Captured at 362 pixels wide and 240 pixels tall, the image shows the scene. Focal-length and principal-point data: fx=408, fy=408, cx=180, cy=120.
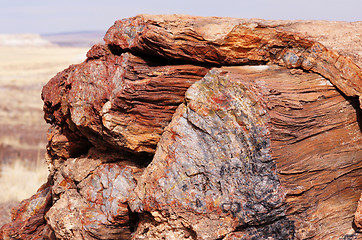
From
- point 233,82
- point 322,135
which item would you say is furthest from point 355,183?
point 233,82

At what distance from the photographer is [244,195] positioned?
169 inches

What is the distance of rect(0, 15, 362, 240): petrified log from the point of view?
431 cm

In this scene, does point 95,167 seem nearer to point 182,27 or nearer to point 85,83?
point 85,83

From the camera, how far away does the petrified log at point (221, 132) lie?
4312 millimetres

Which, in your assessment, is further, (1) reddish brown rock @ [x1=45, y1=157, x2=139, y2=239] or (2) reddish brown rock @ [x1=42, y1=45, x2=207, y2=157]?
(1) reddish brown rock @ [x1=45, y1=157, x2=139, y2=239]

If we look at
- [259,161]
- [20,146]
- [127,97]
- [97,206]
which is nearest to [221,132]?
[259,161]

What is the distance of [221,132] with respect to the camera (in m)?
4.39

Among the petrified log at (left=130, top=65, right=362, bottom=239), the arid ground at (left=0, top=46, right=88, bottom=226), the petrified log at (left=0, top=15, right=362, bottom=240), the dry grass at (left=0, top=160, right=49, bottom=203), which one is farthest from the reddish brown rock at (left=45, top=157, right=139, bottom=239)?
the dry grass at (left=0, top=160, right=49, bottom=203)

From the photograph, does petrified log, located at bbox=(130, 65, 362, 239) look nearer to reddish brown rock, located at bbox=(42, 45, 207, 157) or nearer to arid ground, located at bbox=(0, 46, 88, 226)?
reddish brown rock, located at bbox=(42, 45, 207, 157)

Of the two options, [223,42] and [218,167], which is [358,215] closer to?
[218,167]

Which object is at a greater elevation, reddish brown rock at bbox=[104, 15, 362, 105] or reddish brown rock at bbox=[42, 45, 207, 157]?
reddish brown rock at bbox=[104, 15, 362, 105]

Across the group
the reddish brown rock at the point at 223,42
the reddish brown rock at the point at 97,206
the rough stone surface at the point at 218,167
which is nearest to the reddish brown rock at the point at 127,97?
the reddish brown rock at the point at 223,42

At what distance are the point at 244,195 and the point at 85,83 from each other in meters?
2.58

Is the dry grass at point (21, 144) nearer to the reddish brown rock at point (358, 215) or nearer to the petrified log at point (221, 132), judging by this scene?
the petrified log at point (221, 132)
